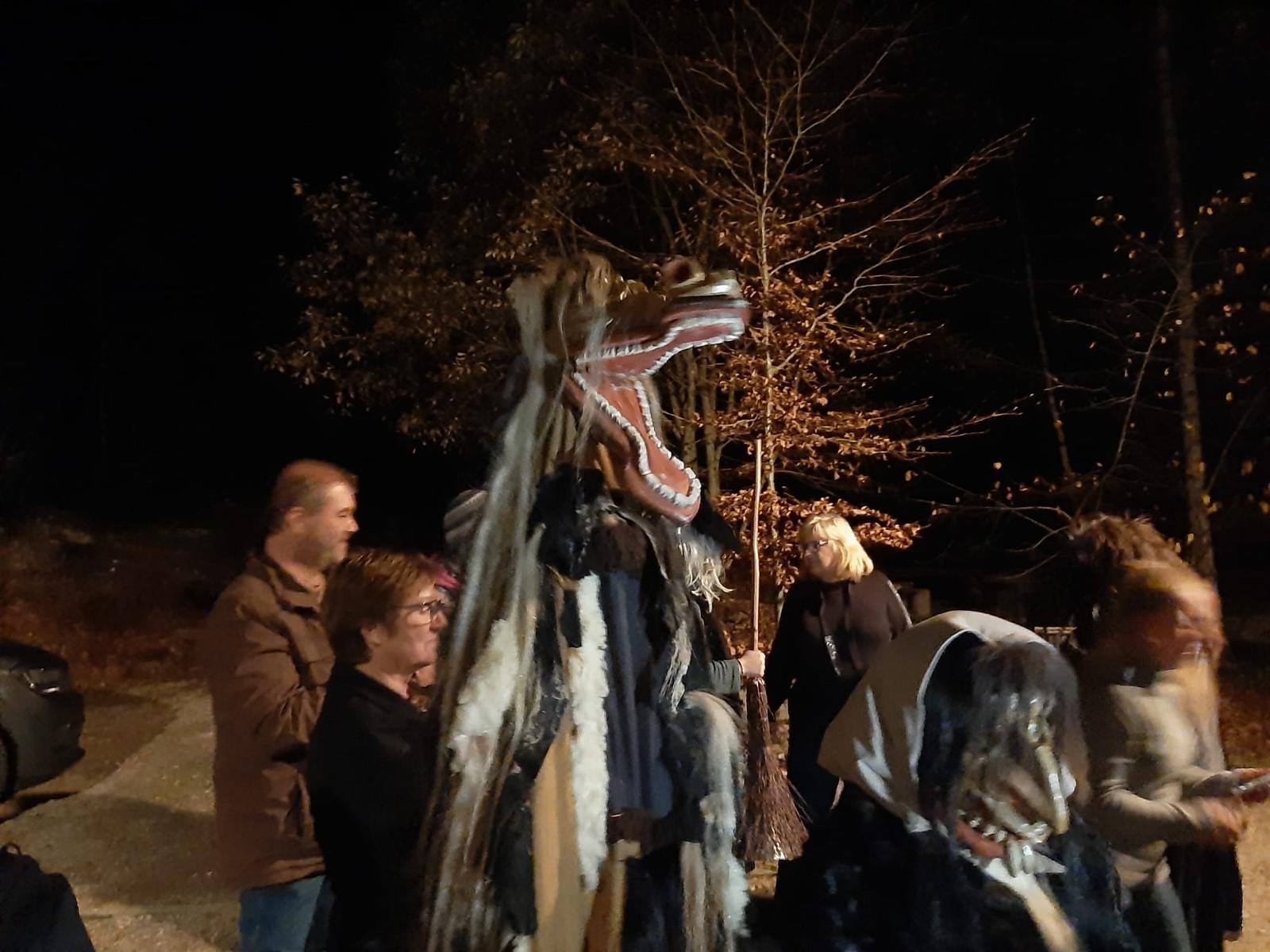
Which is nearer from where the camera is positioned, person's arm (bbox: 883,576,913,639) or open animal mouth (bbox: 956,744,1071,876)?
open animal mouth (bbox: 956,744,1071,876)

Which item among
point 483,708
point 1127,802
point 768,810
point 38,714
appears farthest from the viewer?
point 38,714

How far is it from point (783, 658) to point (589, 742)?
2.50 meters

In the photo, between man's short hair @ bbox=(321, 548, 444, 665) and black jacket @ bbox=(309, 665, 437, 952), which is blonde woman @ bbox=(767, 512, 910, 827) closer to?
man's short hair @ bbox=(321, 548, 444, 665)

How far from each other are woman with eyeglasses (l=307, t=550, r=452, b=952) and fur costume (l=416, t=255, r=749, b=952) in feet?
0.27

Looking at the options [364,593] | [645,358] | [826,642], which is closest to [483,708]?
[364,593]

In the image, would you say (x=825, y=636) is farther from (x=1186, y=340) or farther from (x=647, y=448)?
(x=1186, y=340)

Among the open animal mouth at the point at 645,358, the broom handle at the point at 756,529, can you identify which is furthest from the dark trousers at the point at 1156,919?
the broom handle at the point at 756,529

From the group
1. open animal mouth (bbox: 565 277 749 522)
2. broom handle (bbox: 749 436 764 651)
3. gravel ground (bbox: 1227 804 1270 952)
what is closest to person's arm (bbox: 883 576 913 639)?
broom handle (bbox: 749 436 764 651)

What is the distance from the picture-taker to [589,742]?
7.07 feet

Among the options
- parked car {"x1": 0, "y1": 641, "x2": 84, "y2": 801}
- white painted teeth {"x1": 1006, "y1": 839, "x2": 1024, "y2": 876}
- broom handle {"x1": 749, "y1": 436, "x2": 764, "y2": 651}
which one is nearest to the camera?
white painted teeth {"x1": 1006, "y1": 839, "x2": 1024, "y2": 876}

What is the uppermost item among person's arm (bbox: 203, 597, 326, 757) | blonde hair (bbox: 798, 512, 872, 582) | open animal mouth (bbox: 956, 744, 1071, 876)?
blonde hair (bbox: 798, 512, 872, 582)

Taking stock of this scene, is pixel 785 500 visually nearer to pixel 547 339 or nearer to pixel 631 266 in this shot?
pixel 631 266

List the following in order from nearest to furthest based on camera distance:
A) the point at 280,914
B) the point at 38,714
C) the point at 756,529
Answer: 1. the point at 280,914
2. the point at 756,529
3. the point at 38,714

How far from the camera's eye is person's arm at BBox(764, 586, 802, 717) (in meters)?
4.51
